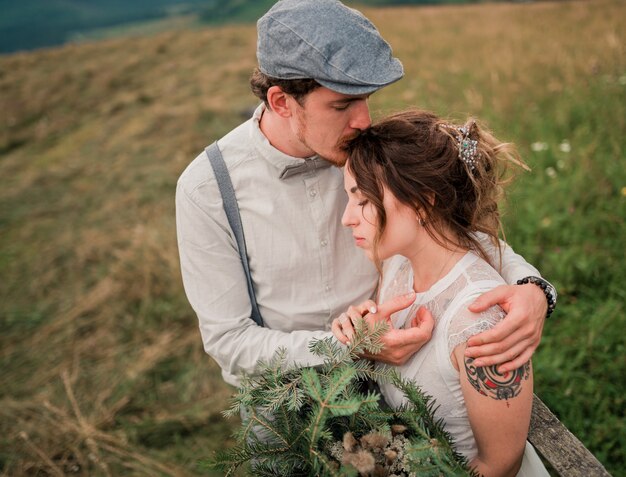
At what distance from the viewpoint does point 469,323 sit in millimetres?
1536

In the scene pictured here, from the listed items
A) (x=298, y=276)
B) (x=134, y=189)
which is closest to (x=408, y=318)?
(x=298, y=276)

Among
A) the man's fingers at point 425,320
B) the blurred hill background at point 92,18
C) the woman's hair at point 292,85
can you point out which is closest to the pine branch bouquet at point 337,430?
the man's fingers at point 425,320

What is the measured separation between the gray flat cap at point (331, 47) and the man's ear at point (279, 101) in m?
0.12

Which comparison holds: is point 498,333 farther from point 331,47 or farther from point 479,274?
point 331,47

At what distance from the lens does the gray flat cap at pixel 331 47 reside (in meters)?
1.59

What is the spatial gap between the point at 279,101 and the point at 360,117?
326 millimetres

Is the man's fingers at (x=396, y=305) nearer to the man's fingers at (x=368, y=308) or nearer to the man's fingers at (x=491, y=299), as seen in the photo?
the man's fingers at (x=368, y=308)

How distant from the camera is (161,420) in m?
3.46

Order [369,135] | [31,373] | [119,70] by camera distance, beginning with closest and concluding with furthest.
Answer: [369,135] → [31,373] → [119,70]

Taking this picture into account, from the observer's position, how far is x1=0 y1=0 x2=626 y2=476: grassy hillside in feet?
10.3

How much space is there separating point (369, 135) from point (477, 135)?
16.8 inches

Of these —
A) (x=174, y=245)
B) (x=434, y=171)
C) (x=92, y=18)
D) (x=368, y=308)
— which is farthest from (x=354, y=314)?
(x=92, y=18)

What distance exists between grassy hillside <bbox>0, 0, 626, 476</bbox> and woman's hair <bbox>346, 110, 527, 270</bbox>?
0.33 meters

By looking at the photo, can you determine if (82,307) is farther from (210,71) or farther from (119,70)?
(119,70)
